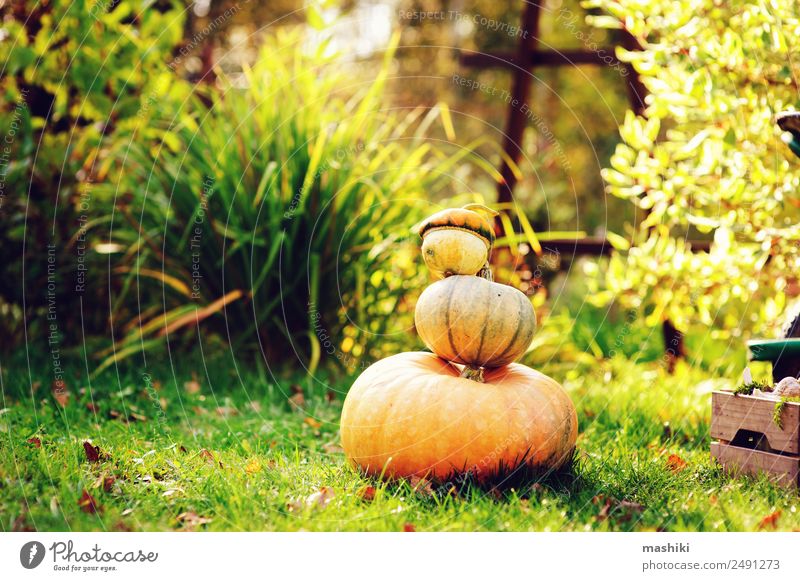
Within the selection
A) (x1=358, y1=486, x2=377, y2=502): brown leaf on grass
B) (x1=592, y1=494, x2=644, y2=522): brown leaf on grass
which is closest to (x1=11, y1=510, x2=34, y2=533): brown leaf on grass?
(x1=358, y1=486, x2=377, y2=502): brown leaf on grass

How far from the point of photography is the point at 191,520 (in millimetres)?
2381

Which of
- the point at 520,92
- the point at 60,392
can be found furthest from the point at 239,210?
the point at 520,92

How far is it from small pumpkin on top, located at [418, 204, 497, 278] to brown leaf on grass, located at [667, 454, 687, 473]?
1114 mm

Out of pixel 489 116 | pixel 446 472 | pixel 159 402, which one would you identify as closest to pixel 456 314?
pixel 446 472

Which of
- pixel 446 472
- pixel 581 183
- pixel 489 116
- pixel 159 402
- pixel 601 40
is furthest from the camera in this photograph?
pixel 489 116

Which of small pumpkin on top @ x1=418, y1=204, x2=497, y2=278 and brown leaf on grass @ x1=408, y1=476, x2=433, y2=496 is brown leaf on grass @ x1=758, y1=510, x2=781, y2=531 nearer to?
brown leaf on grass @ x1=408, y1=476, x2=433, y2=496

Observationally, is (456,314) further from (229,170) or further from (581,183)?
(581,183)

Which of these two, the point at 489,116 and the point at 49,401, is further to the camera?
the point at 489,116

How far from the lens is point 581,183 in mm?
9875

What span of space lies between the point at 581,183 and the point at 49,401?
25.7 ft

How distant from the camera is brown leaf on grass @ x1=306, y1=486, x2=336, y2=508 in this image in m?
2.45

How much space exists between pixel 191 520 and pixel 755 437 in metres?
2.14

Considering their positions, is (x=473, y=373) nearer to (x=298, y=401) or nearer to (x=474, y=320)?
(x=474, y=320)
